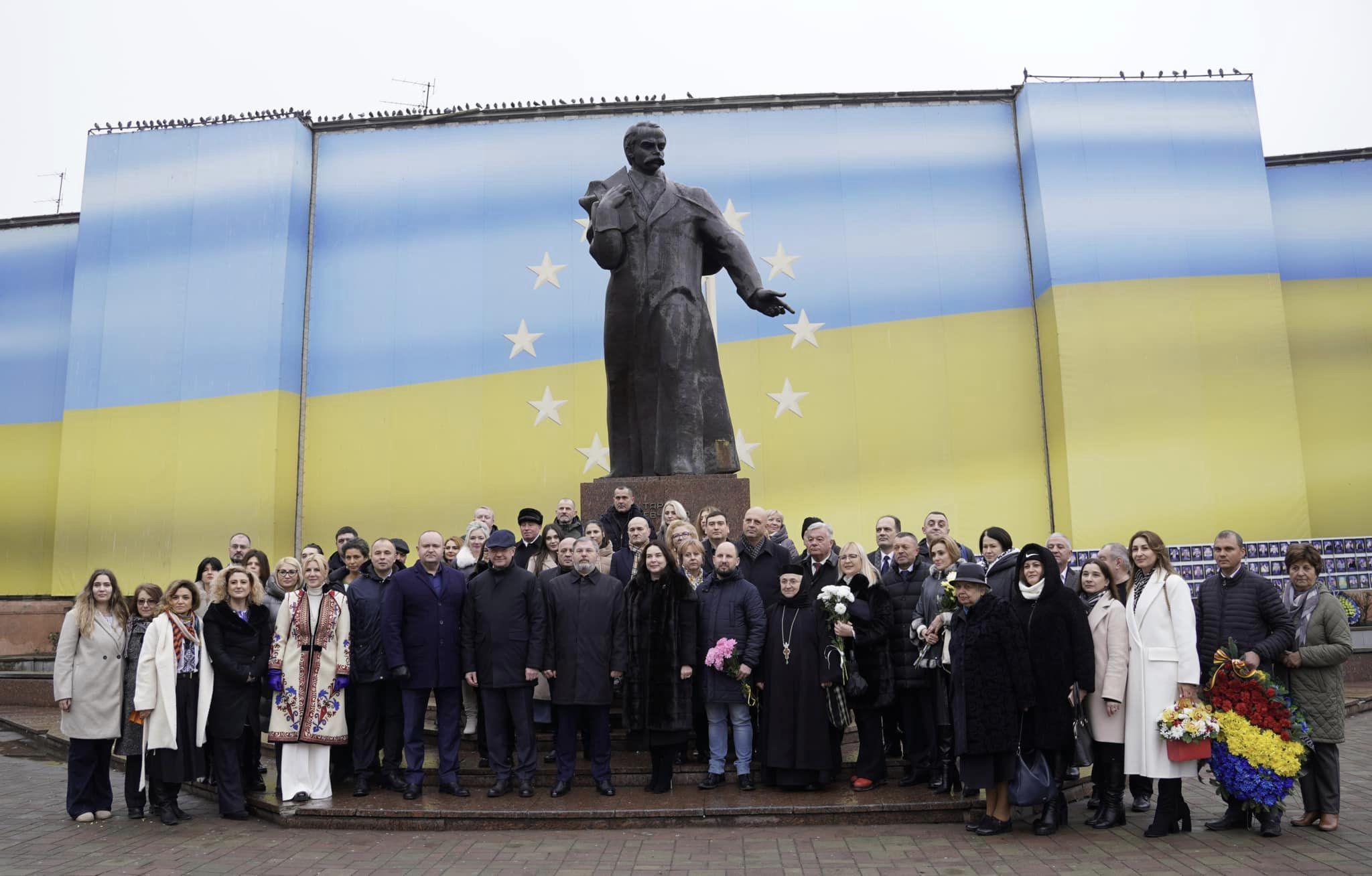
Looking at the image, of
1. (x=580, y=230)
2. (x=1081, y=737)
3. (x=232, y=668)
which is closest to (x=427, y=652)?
(x=232, y=668)

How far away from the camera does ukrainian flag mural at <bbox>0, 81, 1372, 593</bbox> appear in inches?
548

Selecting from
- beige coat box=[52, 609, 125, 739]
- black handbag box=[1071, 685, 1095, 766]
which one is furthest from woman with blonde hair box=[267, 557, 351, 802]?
black handbag box=[1071, 685, 1095, 766]

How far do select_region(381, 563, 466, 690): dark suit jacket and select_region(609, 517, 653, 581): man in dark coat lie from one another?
1037mm

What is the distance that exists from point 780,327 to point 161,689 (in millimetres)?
9818

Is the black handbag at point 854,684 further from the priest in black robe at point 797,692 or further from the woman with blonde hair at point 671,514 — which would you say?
the woman with blonde hair at point 671,514

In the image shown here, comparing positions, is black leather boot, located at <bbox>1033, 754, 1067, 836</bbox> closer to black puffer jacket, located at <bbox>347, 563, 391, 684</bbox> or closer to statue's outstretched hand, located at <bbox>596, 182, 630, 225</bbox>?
black puffer jacket, located at <bbox>347, 563, 391, 684</bbox>

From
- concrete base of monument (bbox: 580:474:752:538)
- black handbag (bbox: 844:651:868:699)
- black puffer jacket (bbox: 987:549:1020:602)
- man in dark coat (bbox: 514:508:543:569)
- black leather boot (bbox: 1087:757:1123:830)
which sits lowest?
black leather boot (bbox: 1087:757:1123:830)

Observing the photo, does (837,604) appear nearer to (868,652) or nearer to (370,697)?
(868,652)

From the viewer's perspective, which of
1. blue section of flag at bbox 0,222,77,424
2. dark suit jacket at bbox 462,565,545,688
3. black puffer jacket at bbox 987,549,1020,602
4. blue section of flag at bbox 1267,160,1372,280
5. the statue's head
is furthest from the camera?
blue section of flag at bbox 0,222,77,424

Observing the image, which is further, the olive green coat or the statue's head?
the statue's head

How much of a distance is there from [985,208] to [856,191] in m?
1.80

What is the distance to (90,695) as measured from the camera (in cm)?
661

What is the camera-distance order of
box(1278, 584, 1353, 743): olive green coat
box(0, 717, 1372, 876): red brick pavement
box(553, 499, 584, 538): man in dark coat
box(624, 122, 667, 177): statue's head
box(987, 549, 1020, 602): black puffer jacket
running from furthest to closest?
box(624, 122, 667, 177): statue's head < box(553, 499, 584, 538): man in dark coat < box(987, 549, 1020, 602): black puffer jacket < box(1278, 584, 1353, 743): olive green coat < box(0, 717, 1372, 876): red brick pavement

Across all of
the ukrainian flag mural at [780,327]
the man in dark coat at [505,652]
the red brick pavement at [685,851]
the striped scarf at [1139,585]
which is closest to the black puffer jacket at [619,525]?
the man in dark coat at [505,652]
